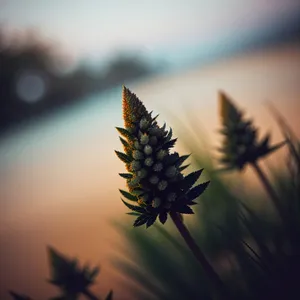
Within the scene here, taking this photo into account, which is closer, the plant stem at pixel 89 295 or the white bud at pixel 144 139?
the white bud at pixel 144 139

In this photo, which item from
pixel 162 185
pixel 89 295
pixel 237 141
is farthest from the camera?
pixel 237 141

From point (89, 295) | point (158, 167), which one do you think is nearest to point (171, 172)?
point (158, 167)

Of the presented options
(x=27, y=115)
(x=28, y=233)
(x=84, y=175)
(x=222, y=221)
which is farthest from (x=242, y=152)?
(x=27, y=115)

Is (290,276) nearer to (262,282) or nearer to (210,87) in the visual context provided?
(262,282)

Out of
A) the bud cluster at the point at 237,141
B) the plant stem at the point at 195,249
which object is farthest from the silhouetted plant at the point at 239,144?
the plant stem at the point at 195,249

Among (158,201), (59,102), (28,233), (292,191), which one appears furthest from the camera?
(59,102)

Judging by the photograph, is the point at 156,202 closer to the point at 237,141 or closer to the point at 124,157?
the point at 124,157

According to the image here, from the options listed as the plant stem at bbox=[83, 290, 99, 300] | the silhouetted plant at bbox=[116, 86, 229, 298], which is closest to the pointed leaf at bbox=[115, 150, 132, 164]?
the silhouetted plant at bbox=[116, 86, 229, 298]

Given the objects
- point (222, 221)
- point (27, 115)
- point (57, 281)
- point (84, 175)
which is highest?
point (27, 115)

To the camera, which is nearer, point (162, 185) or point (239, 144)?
point (162, 185)

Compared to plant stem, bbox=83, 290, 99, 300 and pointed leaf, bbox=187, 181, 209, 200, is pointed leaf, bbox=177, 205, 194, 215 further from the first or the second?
plant stem, bbox=83, 290, 99, 300

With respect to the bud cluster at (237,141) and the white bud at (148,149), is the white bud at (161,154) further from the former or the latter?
the bud cluster at (237,141)
